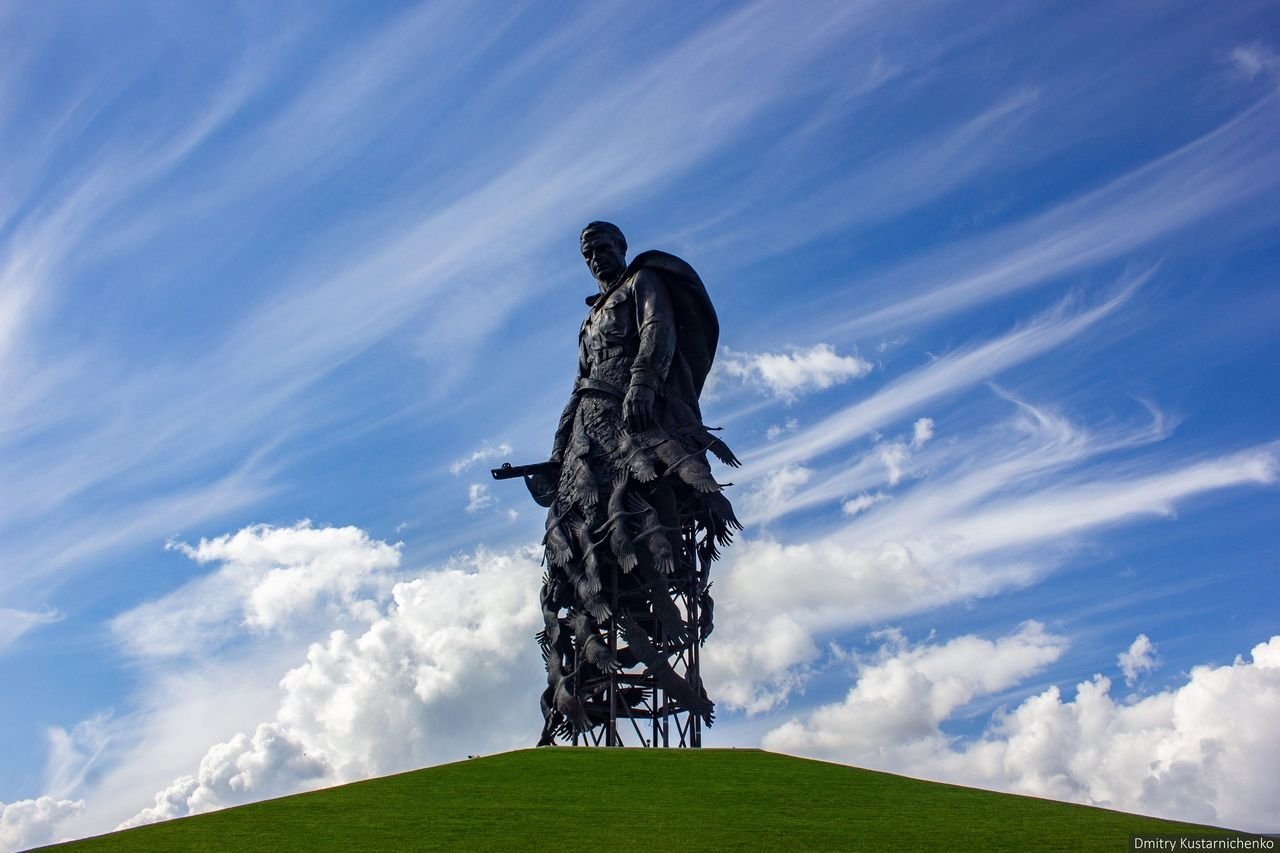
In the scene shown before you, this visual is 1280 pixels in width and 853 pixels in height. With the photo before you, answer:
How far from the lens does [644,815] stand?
16938 mm

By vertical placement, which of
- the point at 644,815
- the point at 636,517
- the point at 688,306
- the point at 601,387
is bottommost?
the point at 644,815

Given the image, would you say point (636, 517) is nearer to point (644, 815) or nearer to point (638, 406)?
point (638, 406)

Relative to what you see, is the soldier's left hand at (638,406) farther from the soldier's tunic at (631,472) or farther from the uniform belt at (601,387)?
the uniform belt at (601,387)

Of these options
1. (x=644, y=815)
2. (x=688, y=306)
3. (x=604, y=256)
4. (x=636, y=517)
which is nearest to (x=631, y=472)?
(x=636, y=517)

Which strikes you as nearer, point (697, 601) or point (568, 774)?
point (568, 774)

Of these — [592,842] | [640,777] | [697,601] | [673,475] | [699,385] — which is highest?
[699,385]

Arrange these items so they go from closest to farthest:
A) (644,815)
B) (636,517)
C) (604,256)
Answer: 1. (644,815)
2. (636,517)
3. (604,256)

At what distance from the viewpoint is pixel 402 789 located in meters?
19.1

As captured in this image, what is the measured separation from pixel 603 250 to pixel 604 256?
144 mm

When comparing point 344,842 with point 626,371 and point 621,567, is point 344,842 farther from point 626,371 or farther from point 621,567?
point 626,371

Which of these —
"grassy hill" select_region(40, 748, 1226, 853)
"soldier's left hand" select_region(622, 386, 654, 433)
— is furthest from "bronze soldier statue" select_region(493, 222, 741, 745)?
"grassy hill" select_region(40, 748, 1226, 853)

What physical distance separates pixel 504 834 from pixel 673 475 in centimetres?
1056

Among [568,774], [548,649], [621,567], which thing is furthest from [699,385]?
[568,774]

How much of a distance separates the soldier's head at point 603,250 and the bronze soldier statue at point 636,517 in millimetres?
628
